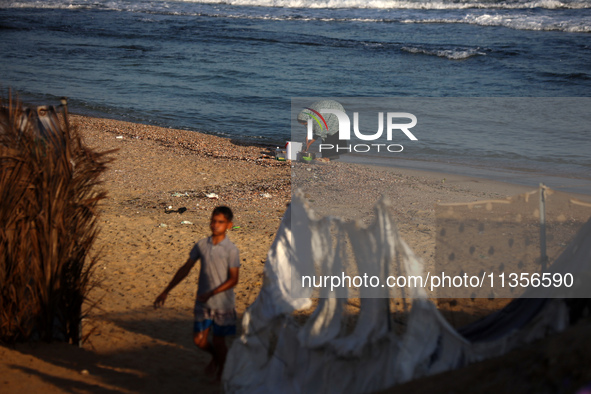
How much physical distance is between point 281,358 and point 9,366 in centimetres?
204

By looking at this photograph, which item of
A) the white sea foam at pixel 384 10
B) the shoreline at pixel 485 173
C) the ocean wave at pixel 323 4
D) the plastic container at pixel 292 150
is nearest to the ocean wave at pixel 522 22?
the white sea foam at pixel 384 10

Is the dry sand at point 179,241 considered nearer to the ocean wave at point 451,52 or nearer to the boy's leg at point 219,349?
the boy's leg at point 219,349

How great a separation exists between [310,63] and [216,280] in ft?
88.7

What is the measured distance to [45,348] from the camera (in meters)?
4.30

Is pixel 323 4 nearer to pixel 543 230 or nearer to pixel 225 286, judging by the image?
pixel 225 286

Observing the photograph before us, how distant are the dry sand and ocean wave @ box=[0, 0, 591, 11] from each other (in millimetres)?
32597

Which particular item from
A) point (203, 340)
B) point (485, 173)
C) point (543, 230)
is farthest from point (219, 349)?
point (485, 173)

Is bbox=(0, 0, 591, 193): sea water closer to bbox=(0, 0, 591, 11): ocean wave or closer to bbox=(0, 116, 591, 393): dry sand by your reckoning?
bbox=(0, 0, 591, 11): ocean wave

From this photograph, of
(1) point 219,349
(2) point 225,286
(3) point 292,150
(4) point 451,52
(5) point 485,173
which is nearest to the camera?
(2) point 225,286

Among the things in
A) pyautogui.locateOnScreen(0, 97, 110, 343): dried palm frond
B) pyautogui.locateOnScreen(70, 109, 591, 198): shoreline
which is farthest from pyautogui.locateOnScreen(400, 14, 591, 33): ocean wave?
pyautogui.locateOnScreen(0, 97, 110, 343): dried palm frond

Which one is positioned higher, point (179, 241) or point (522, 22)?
point (522, 22)

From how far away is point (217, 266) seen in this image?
401 cm

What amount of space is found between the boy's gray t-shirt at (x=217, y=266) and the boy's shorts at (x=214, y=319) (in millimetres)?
45

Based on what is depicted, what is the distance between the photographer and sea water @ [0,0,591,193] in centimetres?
1608
